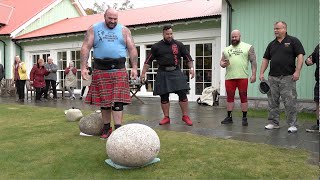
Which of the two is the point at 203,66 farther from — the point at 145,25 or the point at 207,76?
the point at 145,25

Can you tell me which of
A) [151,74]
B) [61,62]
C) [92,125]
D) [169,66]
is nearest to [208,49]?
[151,74]

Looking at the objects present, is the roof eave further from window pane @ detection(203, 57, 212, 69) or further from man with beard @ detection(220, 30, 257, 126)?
man with beard @ detection(220, 30, 257, 126)

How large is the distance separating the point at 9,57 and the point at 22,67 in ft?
22.3

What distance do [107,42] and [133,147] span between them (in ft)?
6.18

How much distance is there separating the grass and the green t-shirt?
64.4 inches

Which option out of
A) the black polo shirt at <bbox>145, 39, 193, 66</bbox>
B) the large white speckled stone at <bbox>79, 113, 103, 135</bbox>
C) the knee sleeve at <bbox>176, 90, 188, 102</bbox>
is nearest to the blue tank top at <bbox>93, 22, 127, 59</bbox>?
the large white speckled stone at <bbox>79, 113, 103, 135</bbox>

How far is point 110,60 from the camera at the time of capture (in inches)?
200

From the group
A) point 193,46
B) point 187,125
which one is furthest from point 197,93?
point 187,125

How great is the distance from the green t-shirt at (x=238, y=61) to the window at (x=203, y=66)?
19.1 feet

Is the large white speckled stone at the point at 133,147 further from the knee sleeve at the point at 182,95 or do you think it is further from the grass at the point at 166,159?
the knee sleeve at the point at 182,95

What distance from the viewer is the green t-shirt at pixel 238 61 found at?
6.50 m

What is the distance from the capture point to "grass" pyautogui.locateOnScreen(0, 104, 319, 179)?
11.9 ft

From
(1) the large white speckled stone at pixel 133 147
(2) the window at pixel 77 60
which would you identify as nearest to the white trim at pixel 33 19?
(2) the window at pixel 77 60

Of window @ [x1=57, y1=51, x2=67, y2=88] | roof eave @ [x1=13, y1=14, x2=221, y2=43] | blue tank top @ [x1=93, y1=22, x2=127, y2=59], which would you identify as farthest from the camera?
window @ [x1=57, y1=51, x2=67, y2=88]
